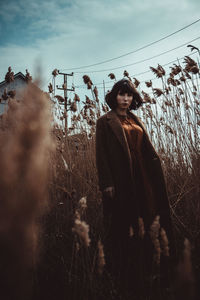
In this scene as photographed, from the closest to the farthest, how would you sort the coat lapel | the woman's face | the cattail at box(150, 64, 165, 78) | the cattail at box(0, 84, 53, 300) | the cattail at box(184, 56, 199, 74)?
the cattail at box(0, 84, 53, 300), the coat lapel, the woman's face, the cattail at box(184, 56, 199, 74), the cattail at box(150, 64, 165, 78)

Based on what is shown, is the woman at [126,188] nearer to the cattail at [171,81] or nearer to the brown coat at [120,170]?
the brown coat at [120,170]

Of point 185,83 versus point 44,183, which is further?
point 185,83

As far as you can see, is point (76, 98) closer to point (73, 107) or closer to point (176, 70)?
point (73, 107)

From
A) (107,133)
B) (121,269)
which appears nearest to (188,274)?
(121,269)

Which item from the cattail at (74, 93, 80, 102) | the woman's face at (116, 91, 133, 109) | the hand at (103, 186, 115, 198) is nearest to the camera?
the hand at (103, 186, 115, 198)

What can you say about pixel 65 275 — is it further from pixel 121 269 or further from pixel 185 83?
pixel 185 83

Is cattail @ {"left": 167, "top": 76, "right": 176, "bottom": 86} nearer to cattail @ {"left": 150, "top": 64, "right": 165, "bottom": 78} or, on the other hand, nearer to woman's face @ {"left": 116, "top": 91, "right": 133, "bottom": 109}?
cattail @ {"left": 150, "top": 64, "right": 165, "bottom": 78}

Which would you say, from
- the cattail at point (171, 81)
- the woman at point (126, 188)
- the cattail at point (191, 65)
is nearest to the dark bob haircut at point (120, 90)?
the woman at point (126, 188)

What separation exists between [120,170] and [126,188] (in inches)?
5.7

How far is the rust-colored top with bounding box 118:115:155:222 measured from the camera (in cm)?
179

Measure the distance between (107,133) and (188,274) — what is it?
1.42m

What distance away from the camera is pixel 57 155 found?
2824mm

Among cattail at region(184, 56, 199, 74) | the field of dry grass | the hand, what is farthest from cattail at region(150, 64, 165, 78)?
the hand

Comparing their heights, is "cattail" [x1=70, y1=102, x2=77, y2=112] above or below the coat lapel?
above
